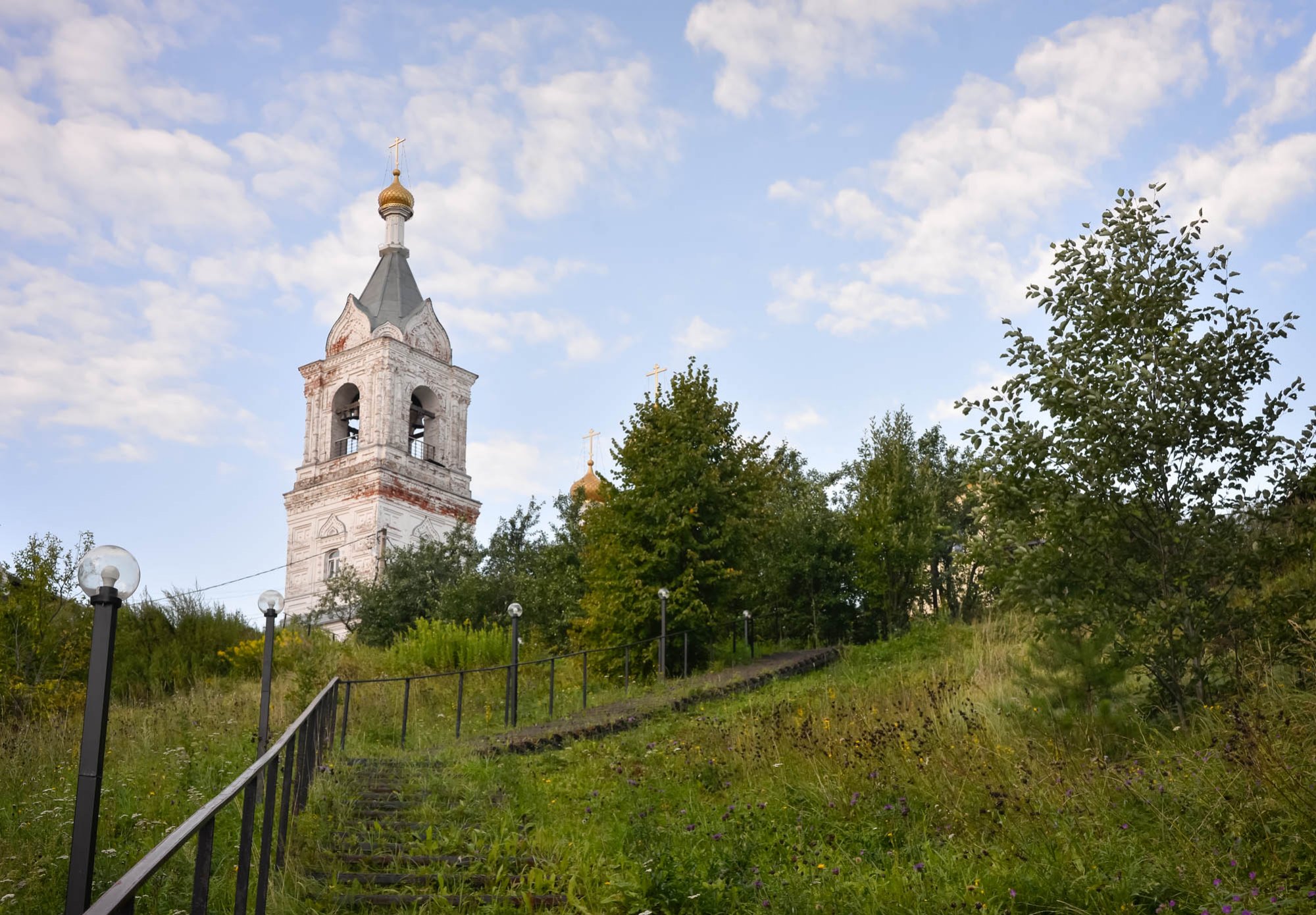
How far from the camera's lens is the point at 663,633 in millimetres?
21219

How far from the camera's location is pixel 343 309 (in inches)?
1832

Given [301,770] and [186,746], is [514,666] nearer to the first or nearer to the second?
[186,746]

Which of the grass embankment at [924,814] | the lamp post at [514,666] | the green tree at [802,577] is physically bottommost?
the grass embankment at [924,814]

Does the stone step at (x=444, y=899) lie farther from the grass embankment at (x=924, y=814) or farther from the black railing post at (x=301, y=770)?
the black railing post at (x=301, y=770)

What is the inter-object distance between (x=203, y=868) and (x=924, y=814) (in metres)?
5.62

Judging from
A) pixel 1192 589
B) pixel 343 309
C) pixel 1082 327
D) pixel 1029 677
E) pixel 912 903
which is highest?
pixel 343 309

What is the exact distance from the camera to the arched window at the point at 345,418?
44844 millimetres

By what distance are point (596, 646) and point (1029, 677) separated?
1382 cm

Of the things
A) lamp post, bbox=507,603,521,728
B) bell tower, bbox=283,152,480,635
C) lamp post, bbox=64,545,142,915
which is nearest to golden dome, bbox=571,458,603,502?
bell tower, bbox=283,152,480,635

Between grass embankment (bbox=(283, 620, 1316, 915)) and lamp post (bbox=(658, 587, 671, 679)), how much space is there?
331 inches

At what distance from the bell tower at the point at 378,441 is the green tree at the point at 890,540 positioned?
→ 18785 mm

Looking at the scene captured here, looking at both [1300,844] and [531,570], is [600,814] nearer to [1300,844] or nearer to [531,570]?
[1300,844]

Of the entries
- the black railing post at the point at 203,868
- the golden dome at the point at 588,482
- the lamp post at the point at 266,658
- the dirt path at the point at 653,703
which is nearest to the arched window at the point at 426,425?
the golden dome at the point at 588,482

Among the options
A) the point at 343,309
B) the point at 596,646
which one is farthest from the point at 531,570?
the point at 343,309
